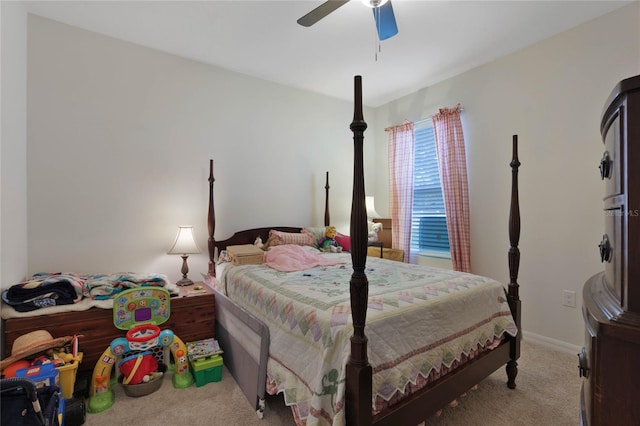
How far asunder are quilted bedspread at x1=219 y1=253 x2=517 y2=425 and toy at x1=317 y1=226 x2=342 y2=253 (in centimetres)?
120

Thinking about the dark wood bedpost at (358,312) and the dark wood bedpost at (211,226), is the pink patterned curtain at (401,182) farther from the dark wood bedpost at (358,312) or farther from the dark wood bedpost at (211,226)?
the dark wood bedpost at (358,312)

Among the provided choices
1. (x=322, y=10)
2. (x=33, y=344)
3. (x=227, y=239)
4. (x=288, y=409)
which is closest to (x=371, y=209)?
(x=227, y=239)

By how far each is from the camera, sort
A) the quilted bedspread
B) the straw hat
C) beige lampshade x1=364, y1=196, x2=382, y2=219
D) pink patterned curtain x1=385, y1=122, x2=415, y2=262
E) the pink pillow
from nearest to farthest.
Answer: the quilted bedspread < the straw hat < the pink pillow < pink patterned curtain x1=385, y1=122, x2=415, y2=262 < beige lampshade x1=364, y1=196, x2=382, y2=219

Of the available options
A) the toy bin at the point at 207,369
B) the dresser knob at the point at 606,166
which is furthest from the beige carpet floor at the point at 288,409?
the dresser knob at the point at 606,166

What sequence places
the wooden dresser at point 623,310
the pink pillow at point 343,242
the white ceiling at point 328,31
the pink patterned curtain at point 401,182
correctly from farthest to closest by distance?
1. the pink patterned curtain at point 401,182
2. the pink pillow at point 343,242
3. the white ceiling at point 328,31
4. the wooden dresser at point 623,310

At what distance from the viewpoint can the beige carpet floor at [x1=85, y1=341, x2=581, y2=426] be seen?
5.44 feet

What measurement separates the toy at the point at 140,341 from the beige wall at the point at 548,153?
2.95m

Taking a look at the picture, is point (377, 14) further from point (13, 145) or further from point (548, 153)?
point (13, 145)

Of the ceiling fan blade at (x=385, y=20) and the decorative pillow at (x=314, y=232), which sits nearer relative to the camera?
the ceiling fan blade at (x=385, y=20)

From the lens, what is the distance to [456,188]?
321cm

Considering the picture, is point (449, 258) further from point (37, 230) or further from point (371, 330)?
point (37, 230)

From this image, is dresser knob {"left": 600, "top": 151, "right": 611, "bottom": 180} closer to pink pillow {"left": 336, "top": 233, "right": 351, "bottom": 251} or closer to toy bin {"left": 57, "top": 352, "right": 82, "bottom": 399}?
toy bin {"left": 57, "top": 352, "right": 82, "bottom": 399}

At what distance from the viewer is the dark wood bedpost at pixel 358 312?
3.81 feet

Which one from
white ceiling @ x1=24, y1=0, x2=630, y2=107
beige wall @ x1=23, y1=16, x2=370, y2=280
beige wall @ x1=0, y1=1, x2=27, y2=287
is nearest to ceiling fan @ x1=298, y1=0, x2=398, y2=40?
white ceiling @ x1=24, y1=0, x2=630, y2=107
